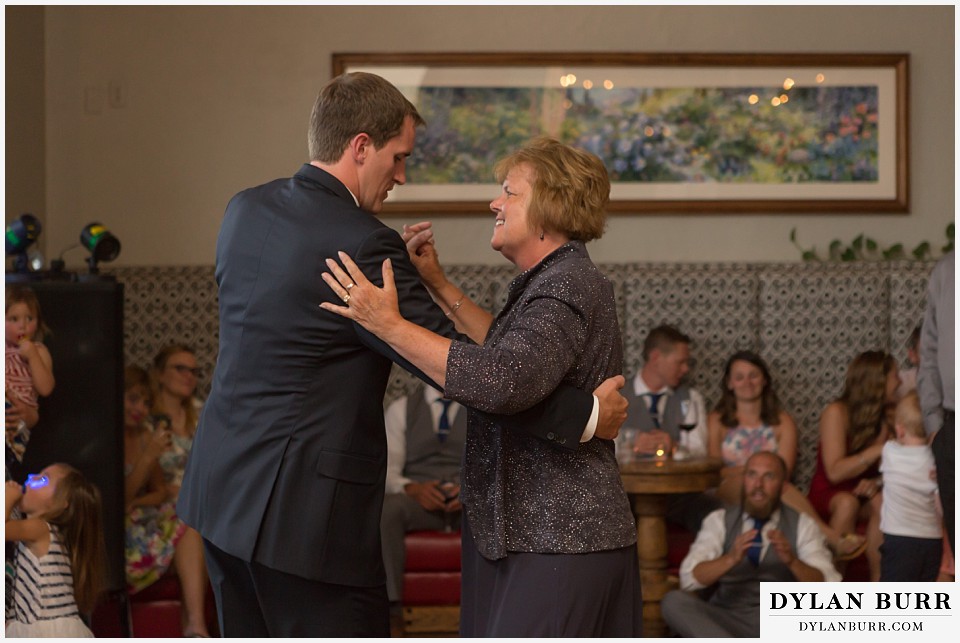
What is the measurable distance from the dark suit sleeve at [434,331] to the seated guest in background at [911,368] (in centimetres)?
331

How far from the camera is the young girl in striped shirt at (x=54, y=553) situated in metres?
3.47

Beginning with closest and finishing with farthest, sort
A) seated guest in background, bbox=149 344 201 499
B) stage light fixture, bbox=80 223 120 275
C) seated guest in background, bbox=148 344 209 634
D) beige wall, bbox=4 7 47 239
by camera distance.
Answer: stage light fixture, bbox=80 223 120 275 < seated guest in background, bbox=148 344 209 634 < seated guest in background, bbox=149 344 201 499 < beige wall, bbox=4 7 47 239

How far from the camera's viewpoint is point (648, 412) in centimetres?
486

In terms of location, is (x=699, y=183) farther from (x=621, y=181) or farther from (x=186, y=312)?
(x=186, y=312)

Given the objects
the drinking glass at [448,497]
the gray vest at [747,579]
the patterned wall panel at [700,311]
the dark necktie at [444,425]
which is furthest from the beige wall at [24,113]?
the gray vest at [747,579]

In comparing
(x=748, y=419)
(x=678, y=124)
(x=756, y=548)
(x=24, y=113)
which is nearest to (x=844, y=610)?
(x=756, y=548)

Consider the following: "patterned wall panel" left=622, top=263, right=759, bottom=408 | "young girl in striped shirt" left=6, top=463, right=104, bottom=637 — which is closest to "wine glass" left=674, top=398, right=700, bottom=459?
"patterned wall panel" left=622, top=263, right=759, bottom=408

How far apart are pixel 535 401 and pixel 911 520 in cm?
275

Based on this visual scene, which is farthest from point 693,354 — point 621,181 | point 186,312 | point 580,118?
point 186,312

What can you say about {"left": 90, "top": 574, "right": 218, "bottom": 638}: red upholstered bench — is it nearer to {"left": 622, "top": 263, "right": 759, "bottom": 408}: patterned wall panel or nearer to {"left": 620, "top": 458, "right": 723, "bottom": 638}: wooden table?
{"left": 620, "top": 458, "right": 723, "bottom": 638}: wooden table

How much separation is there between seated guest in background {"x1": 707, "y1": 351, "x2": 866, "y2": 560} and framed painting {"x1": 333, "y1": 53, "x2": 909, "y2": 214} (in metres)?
0.91

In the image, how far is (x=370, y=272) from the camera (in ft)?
6.53

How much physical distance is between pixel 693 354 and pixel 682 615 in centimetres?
147

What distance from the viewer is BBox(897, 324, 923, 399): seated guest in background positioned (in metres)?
4.86
